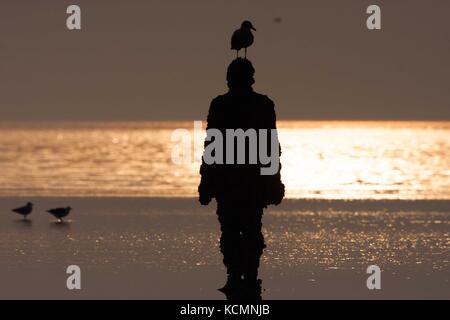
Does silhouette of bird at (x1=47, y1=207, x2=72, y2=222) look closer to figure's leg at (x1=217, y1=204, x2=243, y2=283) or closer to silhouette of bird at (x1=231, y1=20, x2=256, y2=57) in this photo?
figure's leg at (x1=217, y1=204, x2=243, y2=283)

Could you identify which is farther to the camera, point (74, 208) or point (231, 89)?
point (74, 208)

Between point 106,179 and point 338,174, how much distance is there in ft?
50.0

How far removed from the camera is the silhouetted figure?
13.7 meters

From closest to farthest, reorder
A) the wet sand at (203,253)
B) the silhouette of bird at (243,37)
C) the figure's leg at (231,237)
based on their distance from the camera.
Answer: the silhouette of bird at (243,37) < the figure's leg at (231,237) < the wet sand at (203,253)

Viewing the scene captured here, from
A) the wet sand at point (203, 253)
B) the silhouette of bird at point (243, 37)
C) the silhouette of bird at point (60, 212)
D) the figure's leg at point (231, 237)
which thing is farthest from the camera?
the silhouette of bird at point (60, 212)

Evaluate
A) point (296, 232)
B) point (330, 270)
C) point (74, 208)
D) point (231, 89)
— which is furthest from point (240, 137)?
point (74, 208)

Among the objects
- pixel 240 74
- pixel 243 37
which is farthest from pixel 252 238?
pixel 243 37

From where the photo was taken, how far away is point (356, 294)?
57.1 feet

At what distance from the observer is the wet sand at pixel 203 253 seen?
57.8 ft

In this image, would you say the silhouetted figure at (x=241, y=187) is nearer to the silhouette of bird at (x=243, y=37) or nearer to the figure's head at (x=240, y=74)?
the figure's head at (x=240, y=74)

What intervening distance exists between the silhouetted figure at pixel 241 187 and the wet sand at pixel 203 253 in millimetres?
2608

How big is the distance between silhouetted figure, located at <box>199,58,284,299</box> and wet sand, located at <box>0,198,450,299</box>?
103 inches

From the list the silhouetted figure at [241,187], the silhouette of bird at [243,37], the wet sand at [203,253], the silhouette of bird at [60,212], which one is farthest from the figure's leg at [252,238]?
the silhouette of bird at [60,212]
